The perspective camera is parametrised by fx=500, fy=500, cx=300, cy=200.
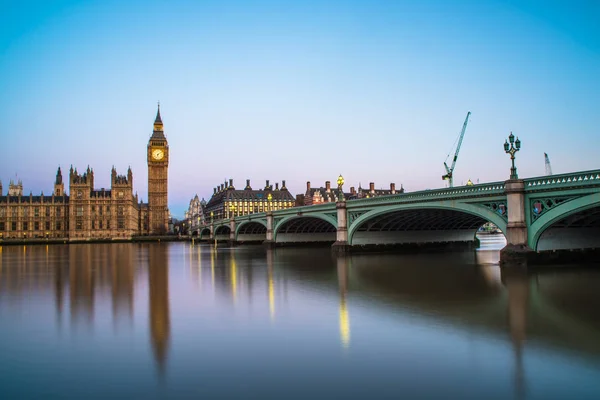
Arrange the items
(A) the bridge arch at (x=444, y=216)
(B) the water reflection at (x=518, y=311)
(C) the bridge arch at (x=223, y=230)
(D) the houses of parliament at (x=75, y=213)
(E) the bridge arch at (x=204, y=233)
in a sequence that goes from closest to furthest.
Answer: (B) the water reflection at (x=518, y=311) < (A) the bridge arch at (x=444, y=216) < (C) the bridge arch at (x=223, y=230) < (D) the houses of parliament at (x=75, y=213) < (E) the bridge arch at (x=204, y=233)

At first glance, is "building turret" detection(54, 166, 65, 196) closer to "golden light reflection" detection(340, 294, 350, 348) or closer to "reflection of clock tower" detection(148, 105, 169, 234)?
"reflection of clock tower" detection(148, 105, 169, 234)

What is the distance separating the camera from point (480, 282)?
2536cm

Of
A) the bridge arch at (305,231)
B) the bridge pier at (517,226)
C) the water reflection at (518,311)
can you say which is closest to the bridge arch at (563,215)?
the bridge pier at (517,226)

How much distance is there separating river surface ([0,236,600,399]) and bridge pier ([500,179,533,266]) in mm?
4365

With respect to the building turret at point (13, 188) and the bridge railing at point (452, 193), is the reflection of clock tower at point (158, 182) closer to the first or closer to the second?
the building turret at point (13, 188)

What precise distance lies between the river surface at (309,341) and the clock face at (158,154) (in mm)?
158896

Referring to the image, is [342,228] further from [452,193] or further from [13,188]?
[13,188]

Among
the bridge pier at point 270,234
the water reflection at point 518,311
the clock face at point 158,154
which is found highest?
the clock face at point 158,154

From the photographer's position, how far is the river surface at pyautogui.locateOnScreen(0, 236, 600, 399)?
9.84m

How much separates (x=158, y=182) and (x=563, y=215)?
16316cm

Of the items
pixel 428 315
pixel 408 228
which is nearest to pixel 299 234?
pixel 408 228

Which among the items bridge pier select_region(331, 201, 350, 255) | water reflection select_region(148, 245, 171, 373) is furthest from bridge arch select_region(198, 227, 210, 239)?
water reflection select_region(148, 245, 171, 373)

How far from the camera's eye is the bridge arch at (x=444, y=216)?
33500 mm

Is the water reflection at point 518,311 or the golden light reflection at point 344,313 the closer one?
the water reflection at point 518,311
